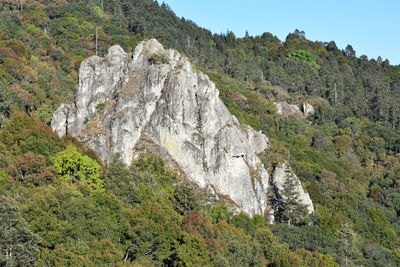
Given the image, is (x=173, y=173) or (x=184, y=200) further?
(x=173, y=173)

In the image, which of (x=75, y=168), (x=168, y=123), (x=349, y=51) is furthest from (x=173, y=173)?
(x=349, y=51)

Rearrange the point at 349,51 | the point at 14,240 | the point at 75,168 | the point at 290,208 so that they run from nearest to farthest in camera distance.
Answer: the point at 14,240, the point at 75,168, the point at 290,208, the point at 349,51

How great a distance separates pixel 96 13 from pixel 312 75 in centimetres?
6883

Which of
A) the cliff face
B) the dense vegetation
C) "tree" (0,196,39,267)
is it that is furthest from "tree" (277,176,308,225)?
"tree" (0,196,39,267)

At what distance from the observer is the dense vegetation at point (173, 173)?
3653 cm

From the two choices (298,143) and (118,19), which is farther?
(118,19)

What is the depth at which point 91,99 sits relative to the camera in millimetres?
64188

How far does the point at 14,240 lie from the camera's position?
3078 centimetres

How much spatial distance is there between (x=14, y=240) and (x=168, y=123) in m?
31.9

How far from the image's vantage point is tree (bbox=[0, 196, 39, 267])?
30344mm

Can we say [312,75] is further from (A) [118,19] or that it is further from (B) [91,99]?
(B) [91,99]

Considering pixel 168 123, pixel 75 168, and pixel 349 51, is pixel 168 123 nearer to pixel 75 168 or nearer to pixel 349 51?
pixel 75 168

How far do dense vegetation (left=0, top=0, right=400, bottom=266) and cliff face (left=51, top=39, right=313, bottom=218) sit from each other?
128 inches

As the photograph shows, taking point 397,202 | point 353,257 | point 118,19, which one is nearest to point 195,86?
point 353,257
